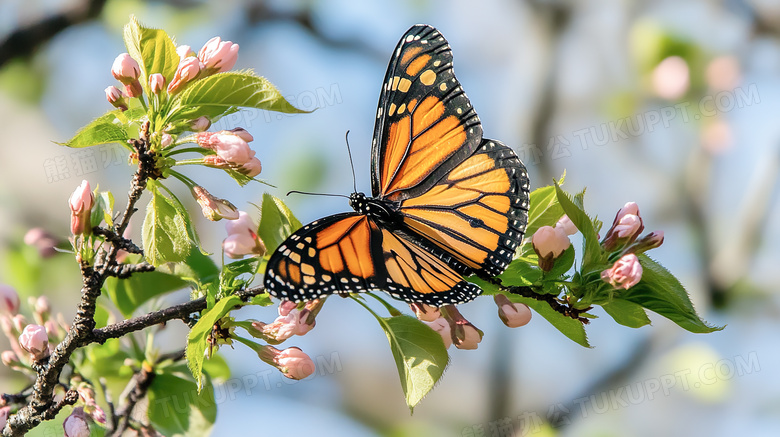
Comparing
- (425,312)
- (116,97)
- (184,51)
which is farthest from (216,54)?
(425,312)

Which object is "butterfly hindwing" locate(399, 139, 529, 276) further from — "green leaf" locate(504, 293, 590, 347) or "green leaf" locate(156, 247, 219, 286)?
"green leaf" locate(156, 247, 219, 286)

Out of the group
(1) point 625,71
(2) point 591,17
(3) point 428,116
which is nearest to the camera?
(3) point 428,116

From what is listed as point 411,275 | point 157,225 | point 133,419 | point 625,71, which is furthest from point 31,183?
point 625,71

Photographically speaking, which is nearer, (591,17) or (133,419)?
(133,419)

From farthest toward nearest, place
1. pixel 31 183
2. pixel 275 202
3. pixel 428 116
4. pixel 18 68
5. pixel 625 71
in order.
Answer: pixel 625 71
pixel 18 68
pixel 31 183
pixel 428 116
pixel 275 202

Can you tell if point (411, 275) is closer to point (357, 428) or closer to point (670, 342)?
point (357, 428)

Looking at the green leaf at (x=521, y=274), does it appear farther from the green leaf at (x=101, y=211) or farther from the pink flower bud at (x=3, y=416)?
the pink flower bud at (x=3, y=416)
